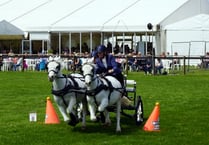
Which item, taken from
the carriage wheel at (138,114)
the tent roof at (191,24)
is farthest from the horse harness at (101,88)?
the tent roof at (191,24)

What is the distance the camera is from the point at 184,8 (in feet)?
145

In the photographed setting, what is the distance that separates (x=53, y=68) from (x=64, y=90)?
45 centimetres

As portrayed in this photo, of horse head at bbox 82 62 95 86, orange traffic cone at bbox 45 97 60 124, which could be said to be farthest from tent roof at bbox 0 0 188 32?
horse head at bbox 82 62 95 86

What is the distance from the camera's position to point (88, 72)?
411 inches

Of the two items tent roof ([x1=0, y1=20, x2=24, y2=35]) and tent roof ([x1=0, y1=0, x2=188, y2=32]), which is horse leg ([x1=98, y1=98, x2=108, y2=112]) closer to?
tent roof ([x1=0, y1=0, x2=188, y2=32])

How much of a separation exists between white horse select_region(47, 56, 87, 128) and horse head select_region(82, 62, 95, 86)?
0.43 meters

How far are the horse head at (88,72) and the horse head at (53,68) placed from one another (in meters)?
0.48

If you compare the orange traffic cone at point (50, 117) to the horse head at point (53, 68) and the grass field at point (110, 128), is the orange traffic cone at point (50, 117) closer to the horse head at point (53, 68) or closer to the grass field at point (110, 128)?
the grass field at point (110, 128)

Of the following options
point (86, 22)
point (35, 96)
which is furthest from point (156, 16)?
point (35, 96)

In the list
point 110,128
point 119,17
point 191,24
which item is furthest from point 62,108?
point 119,17

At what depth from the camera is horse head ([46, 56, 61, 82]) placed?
413 inches

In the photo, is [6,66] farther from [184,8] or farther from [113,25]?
[184,8]

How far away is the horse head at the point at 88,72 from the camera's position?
10.4 meters

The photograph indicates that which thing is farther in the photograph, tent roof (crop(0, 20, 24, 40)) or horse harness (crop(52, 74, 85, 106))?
tent roof (crop(0, 20, 24, 40))
